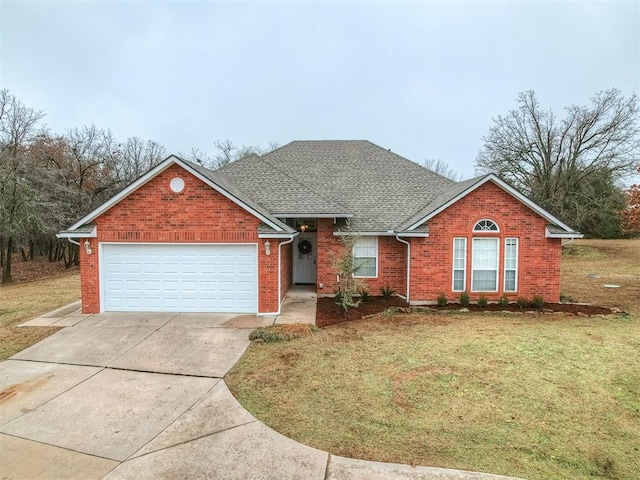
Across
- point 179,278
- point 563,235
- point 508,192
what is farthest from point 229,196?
point 563,235

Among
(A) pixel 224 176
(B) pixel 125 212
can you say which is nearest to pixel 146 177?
(B) pixel 125 212

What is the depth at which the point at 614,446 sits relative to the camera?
14.4 feet

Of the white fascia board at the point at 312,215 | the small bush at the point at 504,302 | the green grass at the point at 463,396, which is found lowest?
the green grass at the point at 463,396

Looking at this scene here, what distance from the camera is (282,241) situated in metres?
10.6

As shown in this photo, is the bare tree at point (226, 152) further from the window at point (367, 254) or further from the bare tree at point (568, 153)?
the window at point (367, 254)

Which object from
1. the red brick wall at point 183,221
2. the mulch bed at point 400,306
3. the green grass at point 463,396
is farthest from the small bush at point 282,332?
the red brick wall at point 183,221

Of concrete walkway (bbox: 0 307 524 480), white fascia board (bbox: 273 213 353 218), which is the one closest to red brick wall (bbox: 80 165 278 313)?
white fascia board (bbox: 273 213 353 218)

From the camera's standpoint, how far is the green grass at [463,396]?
4246 millimetres

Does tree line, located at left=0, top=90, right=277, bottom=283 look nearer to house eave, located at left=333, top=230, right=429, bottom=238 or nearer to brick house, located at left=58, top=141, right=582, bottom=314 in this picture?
brick house, located at left=58, top=141, right=582, bottom=314

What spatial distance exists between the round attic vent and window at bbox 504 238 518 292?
1064 centimetres

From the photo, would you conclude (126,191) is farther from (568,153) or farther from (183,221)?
(568,153)

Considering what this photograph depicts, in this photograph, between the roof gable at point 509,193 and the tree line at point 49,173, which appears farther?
the tree line at point 49,173

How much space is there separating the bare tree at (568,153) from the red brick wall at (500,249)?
1569 centimetres

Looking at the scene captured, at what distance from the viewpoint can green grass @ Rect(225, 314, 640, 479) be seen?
4.25 meters
